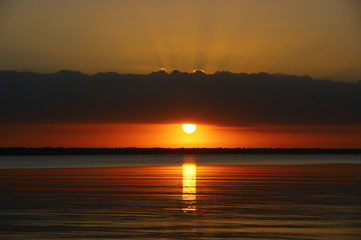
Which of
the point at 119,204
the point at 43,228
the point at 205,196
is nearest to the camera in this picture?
the point at 43,228

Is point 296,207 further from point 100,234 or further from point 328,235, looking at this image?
point 100,234

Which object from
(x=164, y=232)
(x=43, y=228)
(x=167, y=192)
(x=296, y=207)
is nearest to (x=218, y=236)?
(x=164, y=232)

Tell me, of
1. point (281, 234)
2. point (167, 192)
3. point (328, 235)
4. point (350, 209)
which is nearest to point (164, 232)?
point (281, 234)

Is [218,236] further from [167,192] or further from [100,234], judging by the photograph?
[167,192]

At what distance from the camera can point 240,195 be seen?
41906 millimetres

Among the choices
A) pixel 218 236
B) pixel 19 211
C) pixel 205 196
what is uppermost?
pixel 205 196

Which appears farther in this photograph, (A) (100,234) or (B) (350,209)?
(B) (350,209)

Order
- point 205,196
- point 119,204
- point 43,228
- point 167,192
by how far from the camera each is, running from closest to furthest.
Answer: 1. point 43,228
2. point 119,204
3. point 205,196
4. point 167,192

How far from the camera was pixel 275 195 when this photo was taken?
137 ft

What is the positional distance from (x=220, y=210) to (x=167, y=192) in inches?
481

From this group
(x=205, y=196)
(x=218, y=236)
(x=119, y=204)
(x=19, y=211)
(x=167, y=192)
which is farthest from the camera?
(x=167, y=192)

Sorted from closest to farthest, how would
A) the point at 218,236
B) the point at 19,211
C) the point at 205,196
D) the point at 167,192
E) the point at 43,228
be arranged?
the point at 218,236 < the point at 43,228 < the point at 19,211 < the point at 205,196 < the point at 167,192

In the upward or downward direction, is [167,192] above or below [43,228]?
above

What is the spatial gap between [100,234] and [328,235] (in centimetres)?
891
